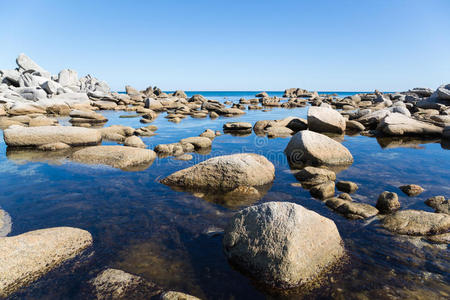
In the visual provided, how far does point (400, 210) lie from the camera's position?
5004mm

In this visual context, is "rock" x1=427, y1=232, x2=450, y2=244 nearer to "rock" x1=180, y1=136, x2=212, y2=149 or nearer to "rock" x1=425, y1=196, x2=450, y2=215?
"rock" x1=425, y1=196, x2=450, y2=215

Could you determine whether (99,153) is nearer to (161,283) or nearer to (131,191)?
(131,191)

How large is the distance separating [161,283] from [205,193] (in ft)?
9.11

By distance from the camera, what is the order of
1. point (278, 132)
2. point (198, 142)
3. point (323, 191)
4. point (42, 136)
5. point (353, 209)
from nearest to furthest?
1. point (353, 209)
2. point (323, 191)
3. point (42, 136)
4. point (198, 142)
5. point (278, 132)

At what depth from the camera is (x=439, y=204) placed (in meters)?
5.08

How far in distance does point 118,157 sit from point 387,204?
7.06m

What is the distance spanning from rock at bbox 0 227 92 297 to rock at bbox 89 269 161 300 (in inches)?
29.7

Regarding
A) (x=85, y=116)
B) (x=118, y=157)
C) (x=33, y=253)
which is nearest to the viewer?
(x=33, y=253)

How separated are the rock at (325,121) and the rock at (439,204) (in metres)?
8.78

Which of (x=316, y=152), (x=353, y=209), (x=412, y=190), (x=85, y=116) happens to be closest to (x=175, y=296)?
(x=353, y=209)

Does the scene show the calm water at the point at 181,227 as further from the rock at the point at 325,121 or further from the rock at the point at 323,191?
the rock at the point at 325,121

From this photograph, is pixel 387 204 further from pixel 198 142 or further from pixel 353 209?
pixel 198 142

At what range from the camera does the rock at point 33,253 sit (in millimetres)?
3131

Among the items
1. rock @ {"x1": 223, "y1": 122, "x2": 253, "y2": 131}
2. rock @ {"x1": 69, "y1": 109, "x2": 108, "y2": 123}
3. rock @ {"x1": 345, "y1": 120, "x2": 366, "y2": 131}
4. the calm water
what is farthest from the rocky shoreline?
rock @ {"x1": 69, "y1": 109, "x2": 108, "y2": 123}
